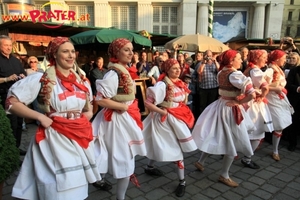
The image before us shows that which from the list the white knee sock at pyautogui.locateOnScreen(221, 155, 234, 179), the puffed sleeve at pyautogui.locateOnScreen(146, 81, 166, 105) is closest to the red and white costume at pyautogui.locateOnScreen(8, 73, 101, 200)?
the puffed sleeve at pyautogui.locateOnScreen(146, 81, 166, 105)

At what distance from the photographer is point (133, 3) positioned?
968 inches

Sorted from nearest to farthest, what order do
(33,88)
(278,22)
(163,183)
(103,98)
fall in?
(33,88) < (103,98) < (163,183) < (278,22)

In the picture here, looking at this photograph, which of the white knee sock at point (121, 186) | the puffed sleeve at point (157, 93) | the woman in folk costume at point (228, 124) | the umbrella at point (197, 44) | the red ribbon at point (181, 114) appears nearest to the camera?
the white knee sock at point (121, 186)

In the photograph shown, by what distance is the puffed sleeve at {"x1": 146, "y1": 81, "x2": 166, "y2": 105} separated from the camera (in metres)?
3.19

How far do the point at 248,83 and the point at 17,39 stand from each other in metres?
9.68

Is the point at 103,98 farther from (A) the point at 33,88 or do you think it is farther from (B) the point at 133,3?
(B) the point at 133,3

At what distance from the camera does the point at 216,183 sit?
362 centimetres

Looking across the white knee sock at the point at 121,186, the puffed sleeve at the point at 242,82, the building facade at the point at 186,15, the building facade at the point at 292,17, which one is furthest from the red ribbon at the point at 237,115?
the building facade at the point at 292,17

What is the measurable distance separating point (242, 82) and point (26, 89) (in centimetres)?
262

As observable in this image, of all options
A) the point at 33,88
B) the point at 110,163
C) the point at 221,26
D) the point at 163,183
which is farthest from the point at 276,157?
the point at 221,26

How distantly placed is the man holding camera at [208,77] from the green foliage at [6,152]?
5.21 m

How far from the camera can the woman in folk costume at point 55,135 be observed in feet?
6.43

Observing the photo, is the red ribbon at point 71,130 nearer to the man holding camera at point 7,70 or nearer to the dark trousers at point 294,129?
the man holding camera at point 7,70

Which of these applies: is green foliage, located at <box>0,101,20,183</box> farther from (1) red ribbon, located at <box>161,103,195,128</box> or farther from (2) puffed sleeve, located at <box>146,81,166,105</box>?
(1) red ribbon, located at <box>161,103,195,128</box>
